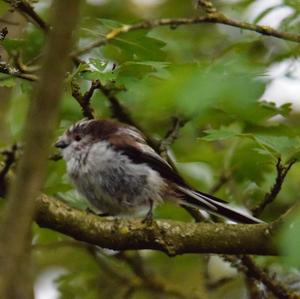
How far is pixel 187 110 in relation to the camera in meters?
2.44

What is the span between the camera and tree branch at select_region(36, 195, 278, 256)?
3777 mm

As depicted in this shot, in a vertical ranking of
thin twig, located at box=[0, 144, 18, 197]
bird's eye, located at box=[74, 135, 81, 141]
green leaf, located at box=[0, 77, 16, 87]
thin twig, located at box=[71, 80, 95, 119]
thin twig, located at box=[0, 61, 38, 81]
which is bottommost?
bird's eye, located at box=[74, 135, 81, 141]

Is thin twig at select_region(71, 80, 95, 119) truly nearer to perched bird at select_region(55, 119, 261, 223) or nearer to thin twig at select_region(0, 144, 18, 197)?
thin twig at select_region(0, 144, 18, 197)

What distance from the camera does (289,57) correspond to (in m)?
4.87

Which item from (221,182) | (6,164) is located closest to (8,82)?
(6,164)

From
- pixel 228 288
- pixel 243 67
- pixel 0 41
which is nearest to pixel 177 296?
pixel 228 288

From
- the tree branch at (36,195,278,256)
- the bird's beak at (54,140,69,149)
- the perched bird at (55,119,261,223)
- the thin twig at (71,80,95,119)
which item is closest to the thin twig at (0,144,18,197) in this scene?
the tree branch at (36,195,278,256)

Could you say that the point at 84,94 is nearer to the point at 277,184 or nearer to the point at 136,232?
the point at 136,232

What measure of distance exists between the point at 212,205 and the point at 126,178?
0.51 metres

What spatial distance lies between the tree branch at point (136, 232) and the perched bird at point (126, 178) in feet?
2.52

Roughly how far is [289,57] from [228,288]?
7.99 ft

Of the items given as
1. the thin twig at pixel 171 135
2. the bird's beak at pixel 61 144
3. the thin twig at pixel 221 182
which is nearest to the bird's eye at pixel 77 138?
the bird's beak at pixel 61 144

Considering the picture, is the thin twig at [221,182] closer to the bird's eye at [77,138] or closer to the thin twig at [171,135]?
the thin twig at [171,135]

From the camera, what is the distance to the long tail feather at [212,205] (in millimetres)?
4367
